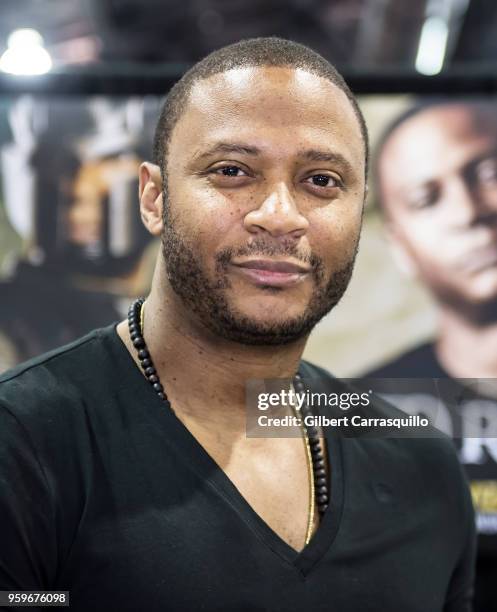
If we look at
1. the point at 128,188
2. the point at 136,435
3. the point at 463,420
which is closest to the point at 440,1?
the point at 128,188

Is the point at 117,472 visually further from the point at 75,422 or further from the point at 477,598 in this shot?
the point at 477,598

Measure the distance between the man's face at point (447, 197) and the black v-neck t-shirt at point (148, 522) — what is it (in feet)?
3.70

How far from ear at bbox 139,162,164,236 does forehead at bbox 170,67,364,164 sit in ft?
0.28

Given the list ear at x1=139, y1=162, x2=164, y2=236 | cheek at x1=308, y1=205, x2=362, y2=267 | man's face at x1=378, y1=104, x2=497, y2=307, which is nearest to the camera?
cheek at x1=308, y1=205, x2=362, y2=267

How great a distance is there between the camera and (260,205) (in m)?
1.08

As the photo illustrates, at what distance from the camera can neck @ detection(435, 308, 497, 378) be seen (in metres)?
2.23

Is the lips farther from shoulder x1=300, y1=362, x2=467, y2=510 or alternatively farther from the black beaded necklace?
shoulder x1=300, y1=362, x2=467, y2=510

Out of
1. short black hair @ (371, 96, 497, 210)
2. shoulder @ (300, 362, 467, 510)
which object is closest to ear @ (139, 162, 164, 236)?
shoulder @ (300, 362, 467, 510)

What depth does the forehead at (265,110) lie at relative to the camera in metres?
1.09

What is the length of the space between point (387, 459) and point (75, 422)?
1.79ft

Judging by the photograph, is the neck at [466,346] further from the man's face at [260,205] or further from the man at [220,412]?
the man's face at [260,205]

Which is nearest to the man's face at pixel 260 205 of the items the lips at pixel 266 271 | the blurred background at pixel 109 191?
the lips at pixel 266 271

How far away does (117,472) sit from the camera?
3.46 ft

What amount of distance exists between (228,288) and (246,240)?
0.24 ft
